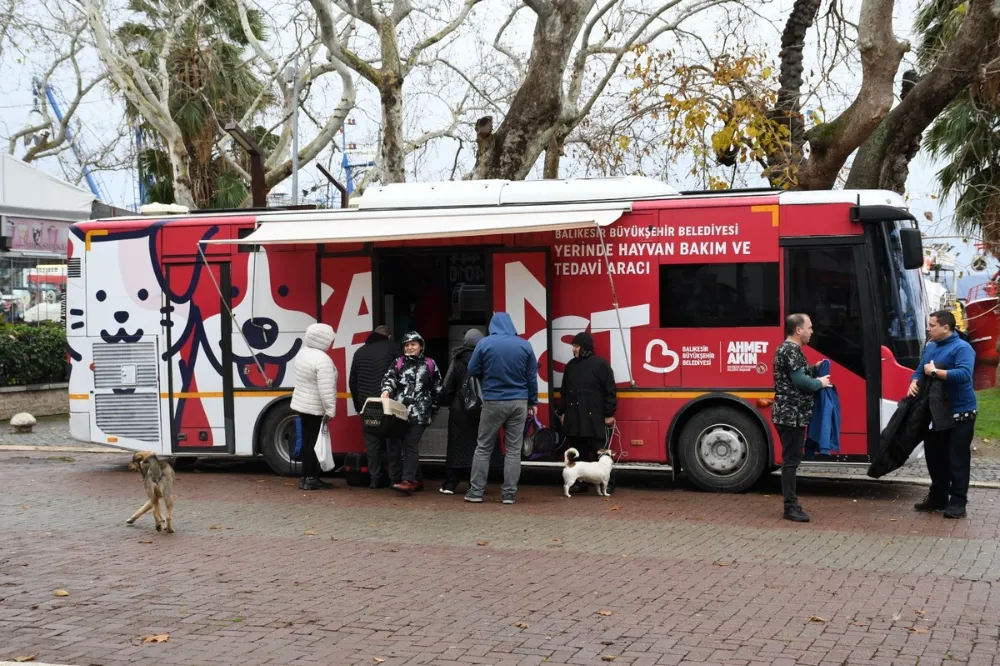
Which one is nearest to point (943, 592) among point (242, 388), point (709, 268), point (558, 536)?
point (558, 536)

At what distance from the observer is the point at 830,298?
11.3 metres

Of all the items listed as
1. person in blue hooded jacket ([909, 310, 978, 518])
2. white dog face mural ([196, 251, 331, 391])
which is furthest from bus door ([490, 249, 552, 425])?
person in blue hooded jacket ([909, 310, 978, 518])

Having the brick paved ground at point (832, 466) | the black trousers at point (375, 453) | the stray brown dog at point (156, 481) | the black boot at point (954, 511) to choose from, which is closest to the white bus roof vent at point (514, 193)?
the black trousers at point (375, 453)

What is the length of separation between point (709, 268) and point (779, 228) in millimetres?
789

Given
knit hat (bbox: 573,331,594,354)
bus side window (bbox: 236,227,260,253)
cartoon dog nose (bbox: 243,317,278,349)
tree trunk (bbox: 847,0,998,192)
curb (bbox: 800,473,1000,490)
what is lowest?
curb (bbox: 800,473,1000,490)

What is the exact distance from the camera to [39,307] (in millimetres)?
24281

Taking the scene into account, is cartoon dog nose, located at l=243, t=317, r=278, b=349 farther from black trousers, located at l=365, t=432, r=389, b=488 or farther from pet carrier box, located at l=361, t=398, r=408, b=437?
pet carrier box, located at l=361, t=398, r=408, b=437

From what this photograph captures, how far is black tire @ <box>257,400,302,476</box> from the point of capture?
13030 mm

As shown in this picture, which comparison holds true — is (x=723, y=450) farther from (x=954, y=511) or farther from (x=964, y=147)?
(x=964, y=147)

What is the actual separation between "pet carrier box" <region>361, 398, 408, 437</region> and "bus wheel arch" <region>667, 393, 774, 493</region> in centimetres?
273

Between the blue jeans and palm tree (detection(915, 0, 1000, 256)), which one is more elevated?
palm tree (detection(915, 0, 1000, 256))

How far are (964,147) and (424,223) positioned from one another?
1174 centimetres

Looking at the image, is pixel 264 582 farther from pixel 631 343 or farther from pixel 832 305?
pixel 832 305

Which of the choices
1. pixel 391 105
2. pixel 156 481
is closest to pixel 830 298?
pixel 156 481
